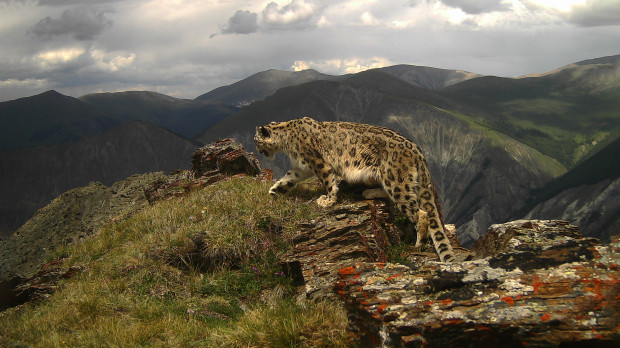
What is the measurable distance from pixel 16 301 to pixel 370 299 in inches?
434

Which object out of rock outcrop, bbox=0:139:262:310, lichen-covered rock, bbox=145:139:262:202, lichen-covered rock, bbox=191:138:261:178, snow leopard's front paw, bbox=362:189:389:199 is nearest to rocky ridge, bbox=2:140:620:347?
snow leopard's front paw, bbox=362:189:389:199

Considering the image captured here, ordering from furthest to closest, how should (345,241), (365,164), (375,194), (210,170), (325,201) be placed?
(210,170)
(325,201)
(375,194)
(365,164)
(345,241)

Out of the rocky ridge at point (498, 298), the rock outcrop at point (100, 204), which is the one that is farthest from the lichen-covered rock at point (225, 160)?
the rocky ridge at point (498, 298)

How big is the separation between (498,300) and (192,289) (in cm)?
715

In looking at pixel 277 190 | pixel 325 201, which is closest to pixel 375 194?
pixel 325 201

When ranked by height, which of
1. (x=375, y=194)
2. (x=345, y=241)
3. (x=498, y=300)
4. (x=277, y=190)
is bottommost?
(x=345, y=241)

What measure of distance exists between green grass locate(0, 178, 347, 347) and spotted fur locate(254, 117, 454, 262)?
105cm

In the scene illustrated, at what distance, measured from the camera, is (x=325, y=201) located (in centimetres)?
1184

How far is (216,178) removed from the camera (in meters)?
17.7

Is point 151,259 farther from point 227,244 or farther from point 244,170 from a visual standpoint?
point 244,170

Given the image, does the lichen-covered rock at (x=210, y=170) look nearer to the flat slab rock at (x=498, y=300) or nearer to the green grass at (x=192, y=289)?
the green grass at (x=192, y=289)

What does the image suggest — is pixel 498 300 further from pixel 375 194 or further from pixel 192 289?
pixel 192 289

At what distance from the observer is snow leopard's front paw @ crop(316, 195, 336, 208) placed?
11.7 metres

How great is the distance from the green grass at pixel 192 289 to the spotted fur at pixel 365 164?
1.05 meters
